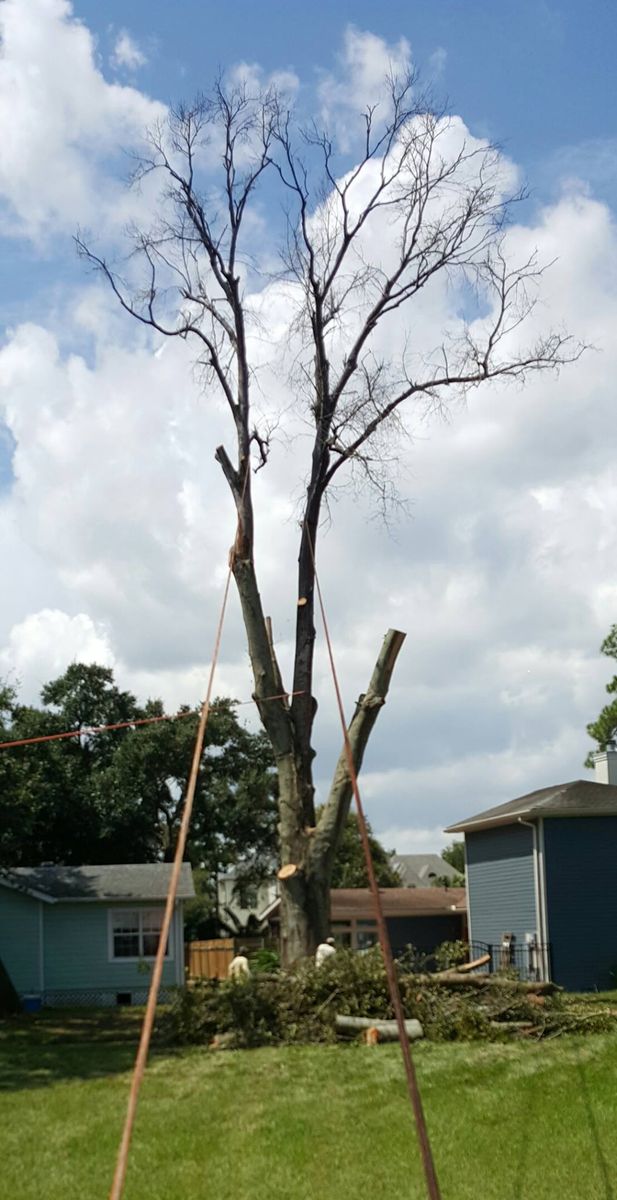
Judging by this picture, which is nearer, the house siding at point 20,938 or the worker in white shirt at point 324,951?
the worker in white shirt at point 324,951

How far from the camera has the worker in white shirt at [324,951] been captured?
14.0m

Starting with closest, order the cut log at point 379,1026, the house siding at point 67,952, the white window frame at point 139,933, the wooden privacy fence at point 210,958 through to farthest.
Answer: the cut log at point 379,1026 → the house siding at point 67,952 → the white window frame at point 139,933 → the wooden privacy fence at point 210,958

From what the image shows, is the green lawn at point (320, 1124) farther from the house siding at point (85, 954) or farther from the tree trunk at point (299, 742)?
the house siding at point (85, 954)

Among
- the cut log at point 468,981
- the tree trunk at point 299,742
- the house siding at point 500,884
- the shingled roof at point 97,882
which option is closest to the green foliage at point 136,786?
the shingled roof at point 97,882

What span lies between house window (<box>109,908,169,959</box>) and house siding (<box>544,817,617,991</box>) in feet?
28.4

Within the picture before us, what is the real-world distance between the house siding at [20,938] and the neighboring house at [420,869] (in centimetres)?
3422

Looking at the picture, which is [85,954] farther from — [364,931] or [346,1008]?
[346,1008]

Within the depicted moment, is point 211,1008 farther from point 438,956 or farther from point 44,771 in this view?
point 44,771

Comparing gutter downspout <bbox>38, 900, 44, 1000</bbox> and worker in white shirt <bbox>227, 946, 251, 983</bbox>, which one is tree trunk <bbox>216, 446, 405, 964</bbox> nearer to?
worker in white shirt <bbox>227, 946, 251, 983</bbox>

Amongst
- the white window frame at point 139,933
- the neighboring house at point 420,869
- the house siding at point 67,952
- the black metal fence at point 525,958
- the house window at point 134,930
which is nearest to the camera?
the black metal fence at point 525,958

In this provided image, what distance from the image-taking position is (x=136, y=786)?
122 ft

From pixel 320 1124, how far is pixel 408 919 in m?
24.3

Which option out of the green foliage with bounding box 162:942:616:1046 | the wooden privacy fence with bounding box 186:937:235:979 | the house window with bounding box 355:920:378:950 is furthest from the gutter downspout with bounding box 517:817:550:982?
→ the green foliage with bounding box 162:942:616:1046

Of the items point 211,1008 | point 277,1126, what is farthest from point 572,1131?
point 211,1008
